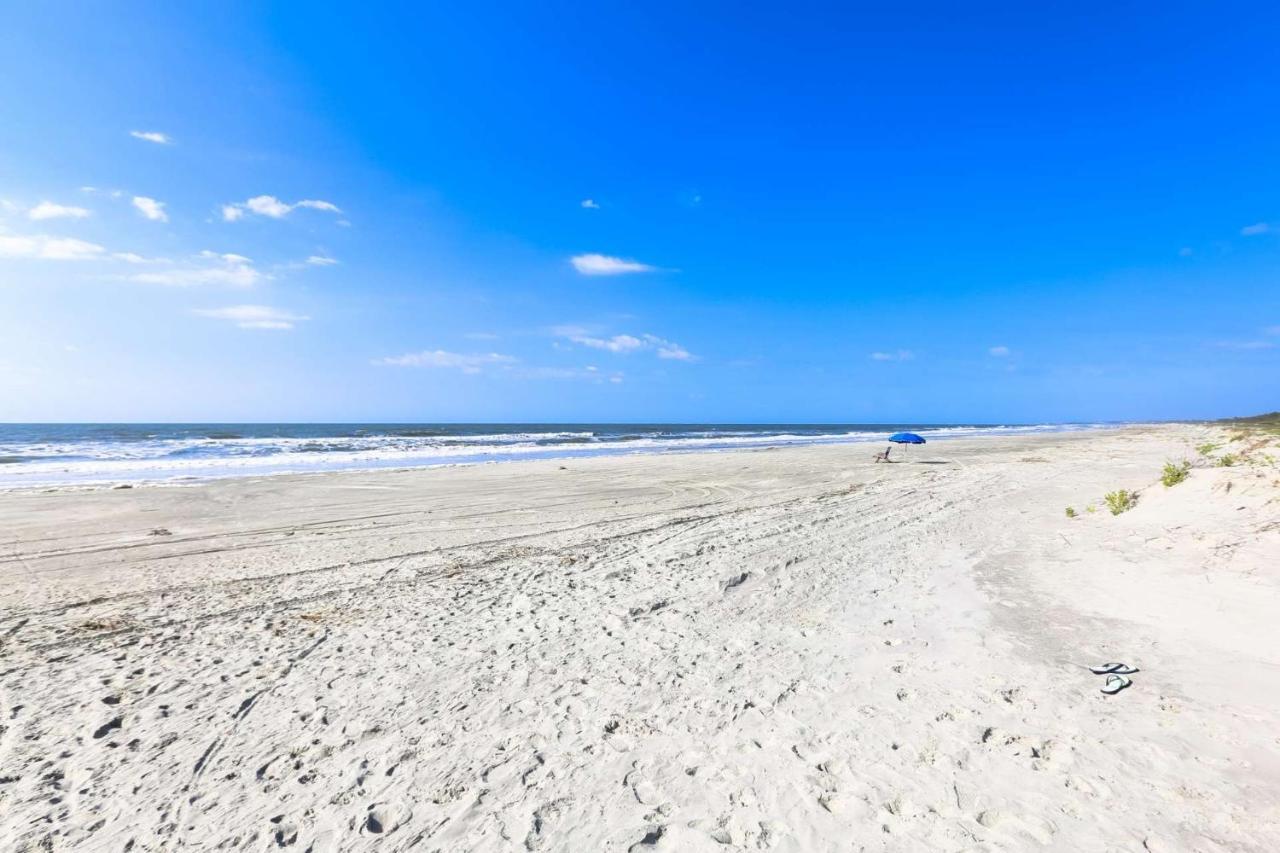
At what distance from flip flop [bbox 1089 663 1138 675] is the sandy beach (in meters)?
0.13

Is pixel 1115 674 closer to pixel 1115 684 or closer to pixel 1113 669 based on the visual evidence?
pixel 1113 669

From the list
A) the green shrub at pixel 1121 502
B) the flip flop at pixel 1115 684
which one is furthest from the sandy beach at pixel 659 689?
the green shrub at pixel 1121 502

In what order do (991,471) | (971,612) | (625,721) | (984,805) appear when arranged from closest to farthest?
(984,805) → (625,721) → (971,612) → (991,471)

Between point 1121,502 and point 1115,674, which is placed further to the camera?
point 1121,502

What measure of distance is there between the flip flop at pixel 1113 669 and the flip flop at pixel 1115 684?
3.4 inches

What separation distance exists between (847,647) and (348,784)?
14.3 feet

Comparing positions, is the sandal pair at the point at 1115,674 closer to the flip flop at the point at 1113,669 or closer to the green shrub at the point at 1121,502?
the flip flop at the point at 1113,669

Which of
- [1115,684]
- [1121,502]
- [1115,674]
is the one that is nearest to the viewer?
[1115,684]

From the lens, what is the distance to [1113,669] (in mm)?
4773

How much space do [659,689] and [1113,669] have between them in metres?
3.92

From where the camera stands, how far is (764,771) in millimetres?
3613

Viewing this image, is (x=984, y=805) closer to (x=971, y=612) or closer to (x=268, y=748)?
(x=971, y=612)

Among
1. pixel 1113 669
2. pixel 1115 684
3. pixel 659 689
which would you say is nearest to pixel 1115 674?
pixel 1113 669

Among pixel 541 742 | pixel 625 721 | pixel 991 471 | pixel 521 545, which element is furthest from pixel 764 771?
pixel 991 471
